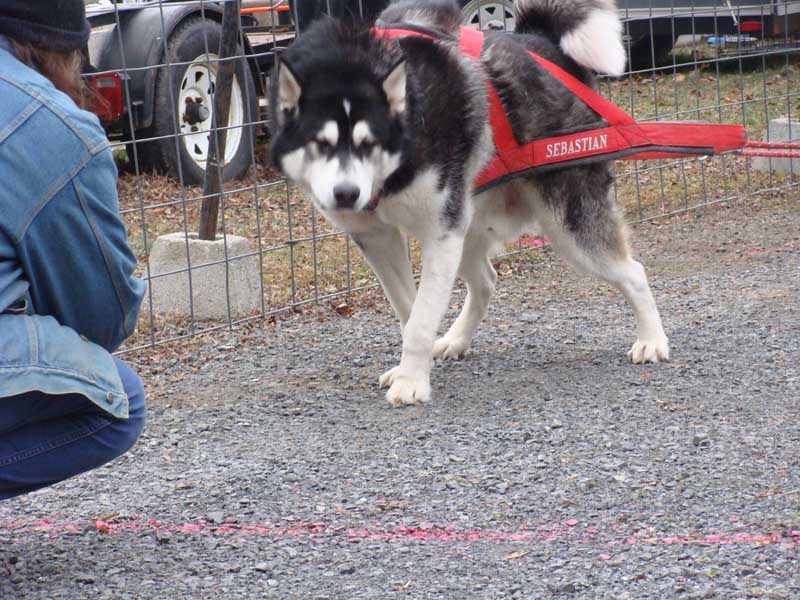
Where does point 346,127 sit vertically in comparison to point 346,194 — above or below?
above

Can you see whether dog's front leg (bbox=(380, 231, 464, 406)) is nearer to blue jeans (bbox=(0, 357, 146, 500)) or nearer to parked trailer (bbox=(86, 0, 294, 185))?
blue jeans (bbox=(0, 357, 146, 500))

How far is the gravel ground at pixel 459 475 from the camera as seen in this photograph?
2.57m

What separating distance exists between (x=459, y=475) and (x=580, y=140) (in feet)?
4.87

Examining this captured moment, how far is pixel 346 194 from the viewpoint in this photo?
353 centimetres

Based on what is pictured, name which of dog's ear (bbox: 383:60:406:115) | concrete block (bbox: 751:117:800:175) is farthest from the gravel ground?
concrete block (bbox: 751:117:800:175)

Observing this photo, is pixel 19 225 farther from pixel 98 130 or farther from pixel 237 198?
A: pixel 237 198

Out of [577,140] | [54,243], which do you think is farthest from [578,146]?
[54,243]

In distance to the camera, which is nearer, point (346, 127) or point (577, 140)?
point (346, 127)

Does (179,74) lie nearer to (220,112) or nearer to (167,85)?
(167,85)

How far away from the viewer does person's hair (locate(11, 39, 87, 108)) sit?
235cm

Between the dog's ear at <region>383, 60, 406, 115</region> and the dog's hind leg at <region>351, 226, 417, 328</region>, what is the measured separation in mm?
554

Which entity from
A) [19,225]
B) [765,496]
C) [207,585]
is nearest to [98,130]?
[19,225]

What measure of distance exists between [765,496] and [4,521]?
1.98 metres

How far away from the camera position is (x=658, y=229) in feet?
21.7
